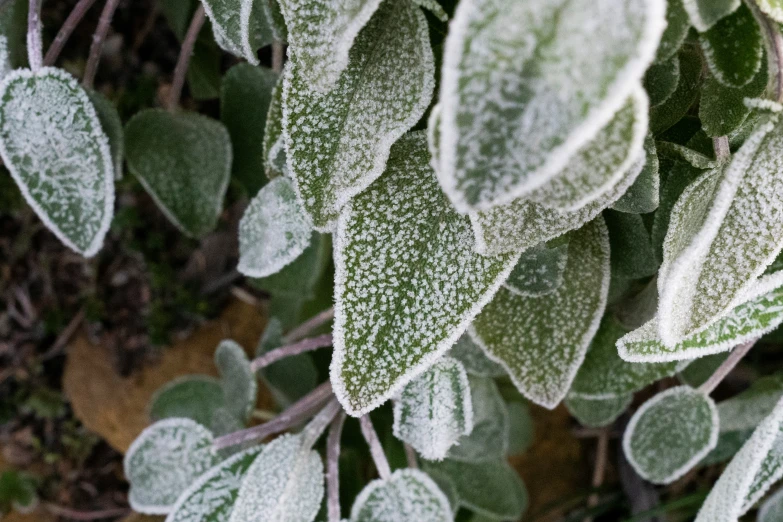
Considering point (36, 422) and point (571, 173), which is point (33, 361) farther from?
point (571, 173)

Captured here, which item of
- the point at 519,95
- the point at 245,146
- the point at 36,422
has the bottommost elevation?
the point at 36,422

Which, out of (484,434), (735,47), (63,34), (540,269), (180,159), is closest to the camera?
(735,47)

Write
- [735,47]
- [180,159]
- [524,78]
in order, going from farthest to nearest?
[180,159]
[735,47]
[524,78]

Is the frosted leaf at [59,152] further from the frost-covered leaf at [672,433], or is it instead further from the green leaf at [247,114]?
the frost-covered leaf at [672,433]

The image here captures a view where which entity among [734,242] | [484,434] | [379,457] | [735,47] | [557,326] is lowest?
[484,434]

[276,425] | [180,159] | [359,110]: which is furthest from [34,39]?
[276,425]

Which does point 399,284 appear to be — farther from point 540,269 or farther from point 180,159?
point 180,159

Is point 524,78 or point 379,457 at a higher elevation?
point 524,78

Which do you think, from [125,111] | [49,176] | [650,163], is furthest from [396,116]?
[125,111]
